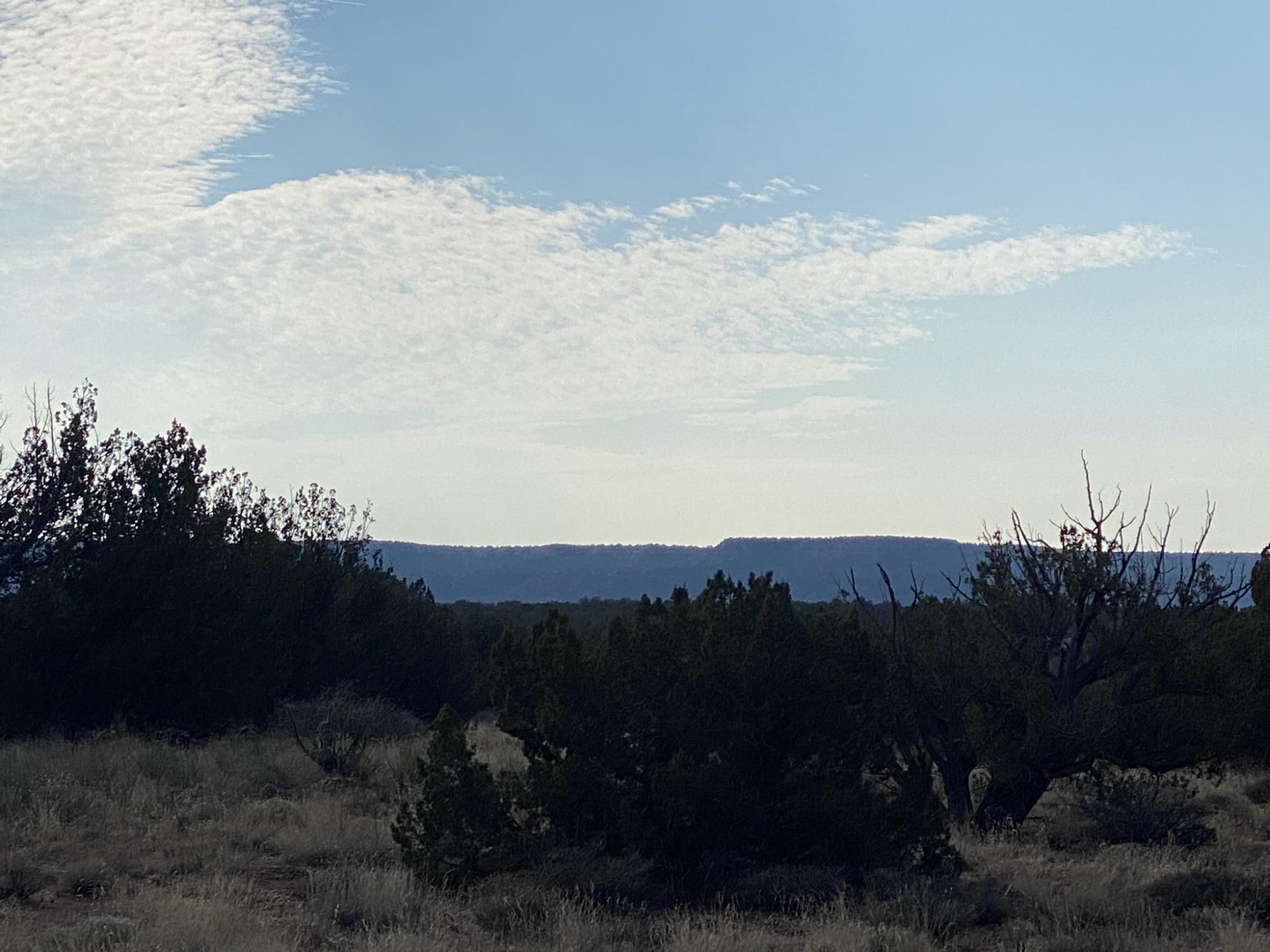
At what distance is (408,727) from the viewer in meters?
21.1

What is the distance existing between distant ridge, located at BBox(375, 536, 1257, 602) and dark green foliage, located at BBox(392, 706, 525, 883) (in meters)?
144

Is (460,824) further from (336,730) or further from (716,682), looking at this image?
(336,730)

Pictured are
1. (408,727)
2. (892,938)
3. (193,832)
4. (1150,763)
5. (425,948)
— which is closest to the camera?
(425,948)

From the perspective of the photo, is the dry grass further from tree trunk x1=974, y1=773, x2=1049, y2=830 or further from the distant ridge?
the distant ridge

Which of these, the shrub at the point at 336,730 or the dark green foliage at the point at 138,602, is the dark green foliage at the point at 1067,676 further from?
the dark green foliage at the point at 138,602

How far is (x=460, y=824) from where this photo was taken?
29.3ft

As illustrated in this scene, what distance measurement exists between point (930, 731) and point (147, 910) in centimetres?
819

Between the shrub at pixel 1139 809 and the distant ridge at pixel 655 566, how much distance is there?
139376 millimetres

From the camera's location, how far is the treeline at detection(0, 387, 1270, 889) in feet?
29.6

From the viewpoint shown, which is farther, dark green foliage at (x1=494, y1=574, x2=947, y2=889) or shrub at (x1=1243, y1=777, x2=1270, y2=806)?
shrub at (x1=1243, y1=777, x2=1270, y2=806)

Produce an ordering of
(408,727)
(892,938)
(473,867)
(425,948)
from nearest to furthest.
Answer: (425,948) < (892,938) < (473,867) < (408,727)

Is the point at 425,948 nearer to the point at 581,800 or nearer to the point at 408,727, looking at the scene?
the point at 581,800

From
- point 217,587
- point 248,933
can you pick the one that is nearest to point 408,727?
point 217,587

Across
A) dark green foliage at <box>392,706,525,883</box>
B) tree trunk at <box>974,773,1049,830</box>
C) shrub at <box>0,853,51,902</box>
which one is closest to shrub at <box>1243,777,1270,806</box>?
tree trunk at <box>974,773,1049,830</box>
